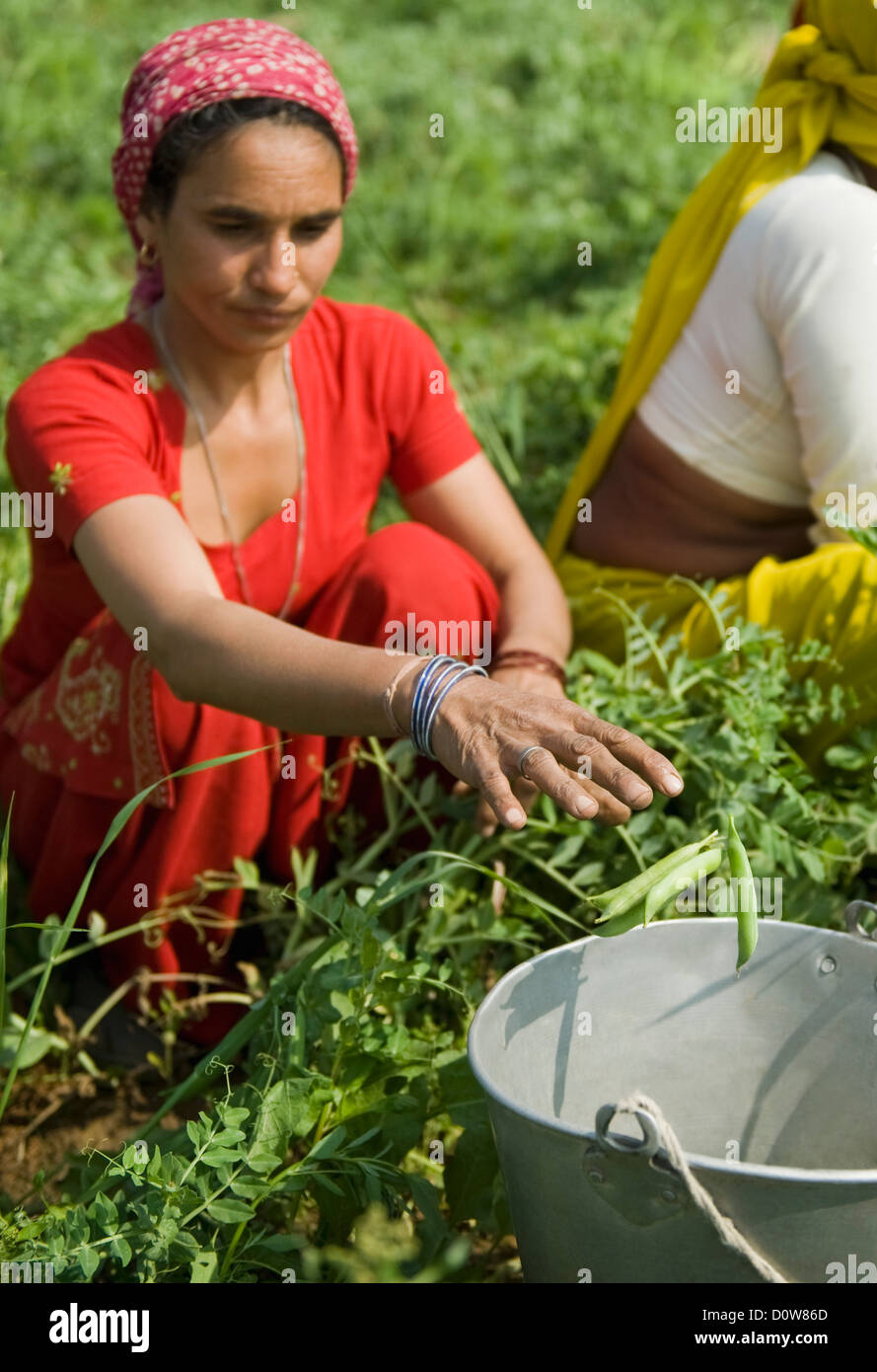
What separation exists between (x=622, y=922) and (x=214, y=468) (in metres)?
1.04

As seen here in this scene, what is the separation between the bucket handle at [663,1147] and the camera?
4.16 ft

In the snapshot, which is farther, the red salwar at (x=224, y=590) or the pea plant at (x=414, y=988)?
the red salwar at (x=224, y=590)

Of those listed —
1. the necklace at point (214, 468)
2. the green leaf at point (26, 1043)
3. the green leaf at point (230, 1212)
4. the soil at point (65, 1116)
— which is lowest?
the soil at point (65, 1116)

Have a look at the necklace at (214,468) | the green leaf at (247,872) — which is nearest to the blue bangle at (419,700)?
the green leaf at (247,872)

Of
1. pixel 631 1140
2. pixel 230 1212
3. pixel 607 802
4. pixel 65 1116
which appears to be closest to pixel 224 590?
pixel 65 1116

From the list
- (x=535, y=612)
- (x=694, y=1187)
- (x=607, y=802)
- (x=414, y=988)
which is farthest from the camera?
(x=535, y=612)

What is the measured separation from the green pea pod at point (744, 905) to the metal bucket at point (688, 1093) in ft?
0.31

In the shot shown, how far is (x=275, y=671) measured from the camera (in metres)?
1.81

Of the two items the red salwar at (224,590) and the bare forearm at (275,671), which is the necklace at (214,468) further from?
the bare forearm at (275,671)

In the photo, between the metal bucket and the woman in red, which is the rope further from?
the woman in red

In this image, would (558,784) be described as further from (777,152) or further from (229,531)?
(777,152)

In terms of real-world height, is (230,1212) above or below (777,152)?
below

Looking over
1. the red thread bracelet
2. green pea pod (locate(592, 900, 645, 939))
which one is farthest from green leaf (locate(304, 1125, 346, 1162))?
the red thread bracelet
